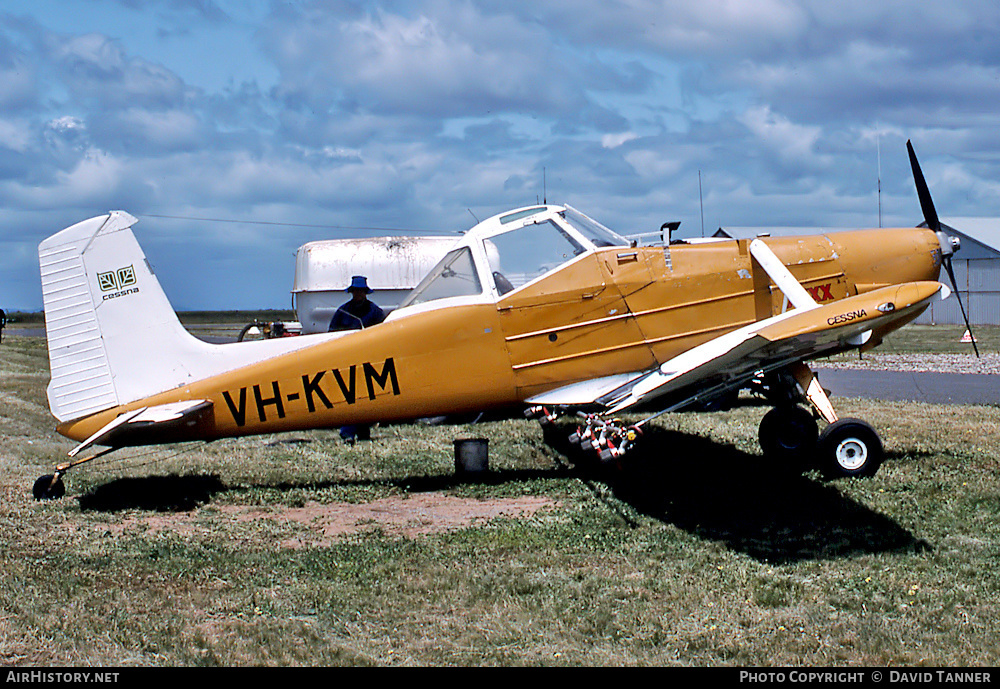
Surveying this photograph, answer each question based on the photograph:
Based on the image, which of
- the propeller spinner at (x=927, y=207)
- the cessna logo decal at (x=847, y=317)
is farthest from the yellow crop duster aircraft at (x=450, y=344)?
the propeller spinner at (x=927, y=207)

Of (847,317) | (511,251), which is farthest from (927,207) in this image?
(511,251)

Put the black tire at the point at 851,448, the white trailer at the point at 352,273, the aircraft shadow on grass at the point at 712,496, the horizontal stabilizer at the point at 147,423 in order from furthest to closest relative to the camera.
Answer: the white trailer at the point at 352,273, the black tire at the point at 851,448, the horizontal stabilizer at the point at 147,423, the aircraft shadow on grass at the point at 712,496

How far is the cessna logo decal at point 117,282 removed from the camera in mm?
8062

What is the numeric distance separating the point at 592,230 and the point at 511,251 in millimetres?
799

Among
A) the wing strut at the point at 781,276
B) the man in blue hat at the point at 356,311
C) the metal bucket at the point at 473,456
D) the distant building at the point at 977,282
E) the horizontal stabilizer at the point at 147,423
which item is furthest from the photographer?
the distant building at the point at 977,282

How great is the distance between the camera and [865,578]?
5578 mm

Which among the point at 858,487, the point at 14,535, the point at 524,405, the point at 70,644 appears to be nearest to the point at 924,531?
the point at 858,487

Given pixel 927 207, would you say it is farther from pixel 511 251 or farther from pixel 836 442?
pixel 511 251

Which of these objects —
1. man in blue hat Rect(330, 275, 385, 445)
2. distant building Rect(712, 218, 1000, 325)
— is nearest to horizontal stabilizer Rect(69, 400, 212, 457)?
man in blue hat Rect(330, 275, 385, 445)

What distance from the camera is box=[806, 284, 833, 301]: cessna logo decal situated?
8.45m

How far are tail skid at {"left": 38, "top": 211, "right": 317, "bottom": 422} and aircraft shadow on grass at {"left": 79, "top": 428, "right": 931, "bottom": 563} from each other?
39.2 inches

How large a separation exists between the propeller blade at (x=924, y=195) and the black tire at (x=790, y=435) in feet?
8.69

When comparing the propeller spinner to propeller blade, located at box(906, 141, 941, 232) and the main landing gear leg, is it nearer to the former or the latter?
propeller blade, located at box(906, 141, 941, 232)

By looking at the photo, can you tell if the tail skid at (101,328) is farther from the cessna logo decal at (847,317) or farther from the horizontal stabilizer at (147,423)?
the cessna logo decal at (847,317)
